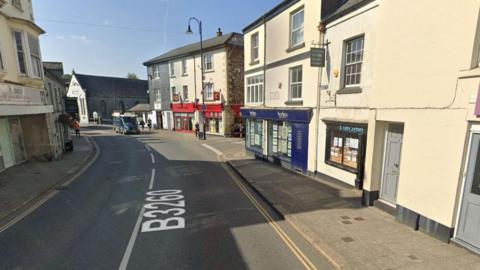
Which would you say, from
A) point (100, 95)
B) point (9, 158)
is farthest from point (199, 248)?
point (100, 95)

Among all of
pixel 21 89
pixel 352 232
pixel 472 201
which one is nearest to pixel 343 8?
pixel 472 201

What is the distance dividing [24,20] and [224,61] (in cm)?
1704

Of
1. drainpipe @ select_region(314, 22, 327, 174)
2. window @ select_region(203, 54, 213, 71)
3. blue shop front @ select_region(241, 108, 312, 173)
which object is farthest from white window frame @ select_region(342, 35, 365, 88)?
window @ select_region(203, 54, 213, 71)

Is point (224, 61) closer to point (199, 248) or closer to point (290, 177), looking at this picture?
point (290, 177)

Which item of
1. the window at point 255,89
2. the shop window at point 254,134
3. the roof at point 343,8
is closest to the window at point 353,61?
the roof at point 343,8

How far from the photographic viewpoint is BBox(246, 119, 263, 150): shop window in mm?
14198

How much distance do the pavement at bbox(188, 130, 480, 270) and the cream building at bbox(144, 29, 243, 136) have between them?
17975 mm

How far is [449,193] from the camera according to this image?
4.70 m

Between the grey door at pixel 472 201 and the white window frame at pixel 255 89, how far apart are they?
32.8 feet

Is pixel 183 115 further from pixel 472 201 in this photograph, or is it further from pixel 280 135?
pixel 472 201

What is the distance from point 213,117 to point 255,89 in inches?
543

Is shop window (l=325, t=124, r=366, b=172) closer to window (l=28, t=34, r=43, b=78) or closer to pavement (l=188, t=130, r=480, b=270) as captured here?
pavement (l=188, t=130, r=480, b=270)

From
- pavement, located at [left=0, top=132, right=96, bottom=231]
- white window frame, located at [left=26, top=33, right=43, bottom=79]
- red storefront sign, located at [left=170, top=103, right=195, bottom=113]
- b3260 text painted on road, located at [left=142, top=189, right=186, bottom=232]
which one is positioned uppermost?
white window frame, located at [left=26, top=33, right=43, bottom=79]

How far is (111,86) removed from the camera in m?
59.6
